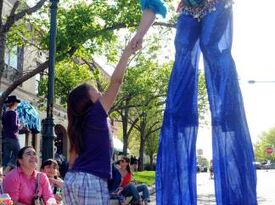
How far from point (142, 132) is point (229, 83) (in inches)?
1691

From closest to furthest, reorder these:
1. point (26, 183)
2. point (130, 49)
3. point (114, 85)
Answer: point (114, 85) → point (130, 49) → point (26, 183)

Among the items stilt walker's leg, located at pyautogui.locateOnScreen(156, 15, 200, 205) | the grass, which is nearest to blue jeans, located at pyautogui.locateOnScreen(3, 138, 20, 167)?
stilt walker's leg, located at pyautogui.locateOnScreen(156, 15, 200, 205)

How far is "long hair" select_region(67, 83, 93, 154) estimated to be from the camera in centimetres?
358

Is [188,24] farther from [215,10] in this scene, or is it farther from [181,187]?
[181,187]

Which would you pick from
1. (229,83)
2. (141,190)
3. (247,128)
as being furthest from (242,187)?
(141,190)

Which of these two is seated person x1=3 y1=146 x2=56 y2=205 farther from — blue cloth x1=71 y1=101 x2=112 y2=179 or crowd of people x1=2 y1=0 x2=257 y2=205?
blue cloth x1=71 y1=101 x2=112 y2=179

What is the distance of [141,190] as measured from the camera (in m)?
12.6

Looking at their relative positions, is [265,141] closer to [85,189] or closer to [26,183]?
[26,183]

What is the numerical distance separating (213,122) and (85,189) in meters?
1.06

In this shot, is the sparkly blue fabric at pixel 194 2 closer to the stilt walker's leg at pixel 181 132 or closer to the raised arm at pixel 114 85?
the stilt walker's leg at pixel 181 132

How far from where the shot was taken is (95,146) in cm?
353

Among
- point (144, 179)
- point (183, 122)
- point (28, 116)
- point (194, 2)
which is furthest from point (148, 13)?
point (144, 179)

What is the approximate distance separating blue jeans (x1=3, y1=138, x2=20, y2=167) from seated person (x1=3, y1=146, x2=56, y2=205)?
3.16m

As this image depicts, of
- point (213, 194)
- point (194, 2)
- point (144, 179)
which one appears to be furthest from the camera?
point (144, 179)
